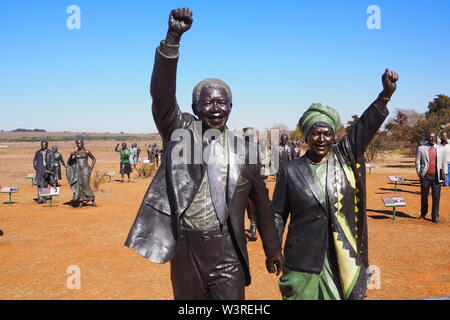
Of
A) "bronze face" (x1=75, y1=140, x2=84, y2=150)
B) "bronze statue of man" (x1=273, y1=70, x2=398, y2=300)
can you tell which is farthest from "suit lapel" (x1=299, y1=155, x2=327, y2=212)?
"bronze face" (x1=75, y1=140, x2=84, y2=150)

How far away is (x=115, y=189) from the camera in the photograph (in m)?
17.8

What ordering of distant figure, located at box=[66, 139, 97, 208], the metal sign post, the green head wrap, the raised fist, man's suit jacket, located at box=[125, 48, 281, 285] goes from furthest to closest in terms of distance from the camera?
1. distant figure, located at box=[66, 139, 97, 208]
2. the metal sign post
3. the green head wrap
4. man's suit jacket, located at box=[125, 48, 281, 285]
5. the raised fist

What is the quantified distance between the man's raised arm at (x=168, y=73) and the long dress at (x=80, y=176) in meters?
10.9

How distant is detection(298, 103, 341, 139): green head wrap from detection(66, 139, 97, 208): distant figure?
10.2 metres

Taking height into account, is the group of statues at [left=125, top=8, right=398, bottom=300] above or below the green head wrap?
below

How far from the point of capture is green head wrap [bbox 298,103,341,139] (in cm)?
348

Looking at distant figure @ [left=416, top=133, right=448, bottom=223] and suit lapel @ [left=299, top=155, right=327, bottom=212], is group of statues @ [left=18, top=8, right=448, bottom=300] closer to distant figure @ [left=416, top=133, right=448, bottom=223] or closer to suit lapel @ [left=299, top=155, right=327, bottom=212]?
suit lapel @ [left=299, top=155, right=327, bottom=212]

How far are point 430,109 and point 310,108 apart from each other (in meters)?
46.1

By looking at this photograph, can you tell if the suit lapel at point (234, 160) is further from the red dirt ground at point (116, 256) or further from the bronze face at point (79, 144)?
the bronze face at point (79, 144)

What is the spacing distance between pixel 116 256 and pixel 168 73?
5.90 m

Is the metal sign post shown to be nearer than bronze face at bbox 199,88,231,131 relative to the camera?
No

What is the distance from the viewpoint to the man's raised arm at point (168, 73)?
7.90 ft

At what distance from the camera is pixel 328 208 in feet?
11.0

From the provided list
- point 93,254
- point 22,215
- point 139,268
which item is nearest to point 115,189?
point 22,215
